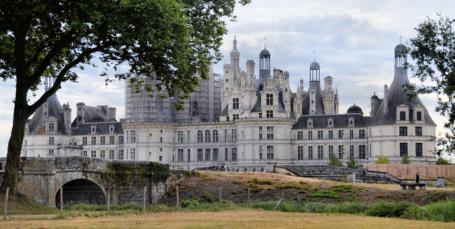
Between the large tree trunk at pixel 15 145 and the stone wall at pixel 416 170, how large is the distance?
4446 centimetres

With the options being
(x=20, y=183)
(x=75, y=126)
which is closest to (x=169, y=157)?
(x=75, y=126)

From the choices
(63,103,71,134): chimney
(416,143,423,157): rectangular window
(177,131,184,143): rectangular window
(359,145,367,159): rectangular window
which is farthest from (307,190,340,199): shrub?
(63,103,71,134): chimney

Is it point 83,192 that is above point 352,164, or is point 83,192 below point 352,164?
below

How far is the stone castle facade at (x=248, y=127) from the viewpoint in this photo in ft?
268

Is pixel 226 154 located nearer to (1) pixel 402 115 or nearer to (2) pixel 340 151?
(2) pixel 340 151

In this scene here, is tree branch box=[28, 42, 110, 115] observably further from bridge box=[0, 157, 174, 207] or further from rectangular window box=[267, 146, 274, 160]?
rectangular window box=[267, 146, 274, 160]

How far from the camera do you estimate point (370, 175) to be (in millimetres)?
64125

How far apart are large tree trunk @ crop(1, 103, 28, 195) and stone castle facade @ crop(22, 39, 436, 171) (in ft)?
162

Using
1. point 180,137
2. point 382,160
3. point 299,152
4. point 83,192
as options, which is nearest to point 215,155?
point 180,137

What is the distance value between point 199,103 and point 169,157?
9508 mm

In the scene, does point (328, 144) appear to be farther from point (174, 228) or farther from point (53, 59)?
point (174, 228)

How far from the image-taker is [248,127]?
8681 centimetres

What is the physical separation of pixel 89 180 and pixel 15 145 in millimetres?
10767

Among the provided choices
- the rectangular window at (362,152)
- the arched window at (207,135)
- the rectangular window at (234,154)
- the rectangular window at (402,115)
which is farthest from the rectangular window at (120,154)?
the rectangular window at (402,115)
